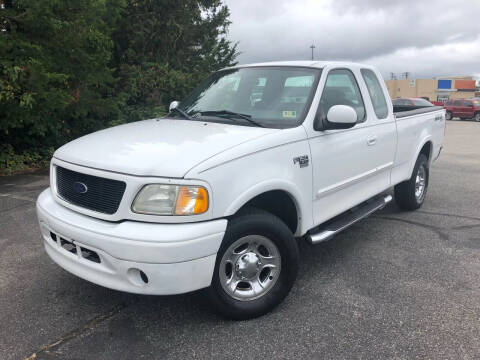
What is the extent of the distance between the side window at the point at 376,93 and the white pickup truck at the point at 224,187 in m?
0.22

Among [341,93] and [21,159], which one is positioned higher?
[341,93]

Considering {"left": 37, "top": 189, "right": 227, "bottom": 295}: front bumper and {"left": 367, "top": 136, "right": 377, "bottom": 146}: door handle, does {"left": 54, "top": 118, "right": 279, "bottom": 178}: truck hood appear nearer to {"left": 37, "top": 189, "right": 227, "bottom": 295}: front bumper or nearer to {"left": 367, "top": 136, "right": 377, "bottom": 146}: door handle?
{"left": 37, "top": 189, "right": 227, "bottom": 295}: front bumper

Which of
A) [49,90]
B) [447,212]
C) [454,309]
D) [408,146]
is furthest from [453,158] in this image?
[49,90]

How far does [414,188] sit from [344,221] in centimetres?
216

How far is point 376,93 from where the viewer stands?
4.65 m

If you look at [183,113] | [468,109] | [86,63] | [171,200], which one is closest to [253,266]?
[171,200]

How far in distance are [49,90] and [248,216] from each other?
21.7 feet

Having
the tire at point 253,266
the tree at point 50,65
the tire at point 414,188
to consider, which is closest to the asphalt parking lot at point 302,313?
the tire at point 253,266

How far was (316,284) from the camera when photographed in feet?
11.7

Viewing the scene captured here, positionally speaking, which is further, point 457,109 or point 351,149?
point 457,109

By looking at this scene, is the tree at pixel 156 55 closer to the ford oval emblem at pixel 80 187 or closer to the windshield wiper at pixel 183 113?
the windshield wiper at pixel 183 113

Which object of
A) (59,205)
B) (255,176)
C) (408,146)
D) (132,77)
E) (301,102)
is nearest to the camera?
(255,176)

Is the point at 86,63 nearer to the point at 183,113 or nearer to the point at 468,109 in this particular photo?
the point at 183,113

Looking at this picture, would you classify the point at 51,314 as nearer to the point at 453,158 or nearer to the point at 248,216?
the point at 248,216
